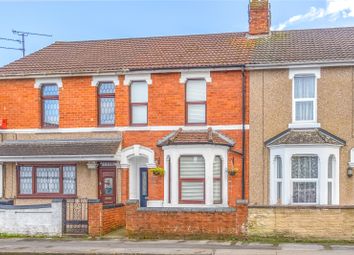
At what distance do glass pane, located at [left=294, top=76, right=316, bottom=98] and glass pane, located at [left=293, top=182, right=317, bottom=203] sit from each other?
3295mm

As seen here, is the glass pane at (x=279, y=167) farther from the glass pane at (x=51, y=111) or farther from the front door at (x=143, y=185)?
the glass pane at (x=51, y=111)

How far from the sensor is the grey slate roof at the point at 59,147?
20.7 meters

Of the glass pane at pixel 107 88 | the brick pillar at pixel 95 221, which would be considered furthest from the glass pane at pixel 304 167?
the glass pane at pixel 107 88

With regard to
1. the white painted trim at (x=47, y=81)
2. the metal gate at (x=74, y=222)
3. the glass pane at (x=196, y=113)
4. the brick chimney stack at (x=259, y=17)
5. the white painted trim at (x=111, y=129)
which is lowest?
the metal gate at (x=74, y=222)

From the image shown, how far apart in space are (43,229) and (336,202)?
33.5ft

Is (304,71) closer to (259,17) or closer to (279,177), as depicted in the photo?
(279,177)

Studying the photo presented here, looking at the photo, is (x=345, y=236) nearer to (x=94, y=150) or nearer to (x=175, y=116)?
(x=175, y=116)

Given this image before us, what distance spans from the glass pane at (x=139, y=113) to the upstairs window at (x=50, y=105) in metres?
3.28

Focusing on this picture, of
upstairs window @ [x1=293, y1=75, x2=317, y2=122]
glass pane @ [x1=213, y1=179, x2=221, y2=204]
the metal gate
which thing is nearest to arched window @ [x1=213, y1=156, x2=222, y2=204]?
glass pane @ [x1=213, y1=179, x2=221, y2=204]

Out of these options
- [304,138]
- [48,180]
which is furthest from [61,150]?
[304,138]

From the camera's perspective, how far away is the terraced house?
1936cm

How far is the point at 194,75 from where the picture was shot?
21000mm

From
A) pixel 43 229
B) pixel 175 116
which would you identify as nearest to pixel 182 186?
pixel 175 116

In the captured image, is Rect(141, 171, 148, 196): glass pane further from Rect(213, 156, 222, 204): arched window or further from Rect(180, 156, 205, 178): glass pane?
Rect(213, 156, 222, 204): arched window
